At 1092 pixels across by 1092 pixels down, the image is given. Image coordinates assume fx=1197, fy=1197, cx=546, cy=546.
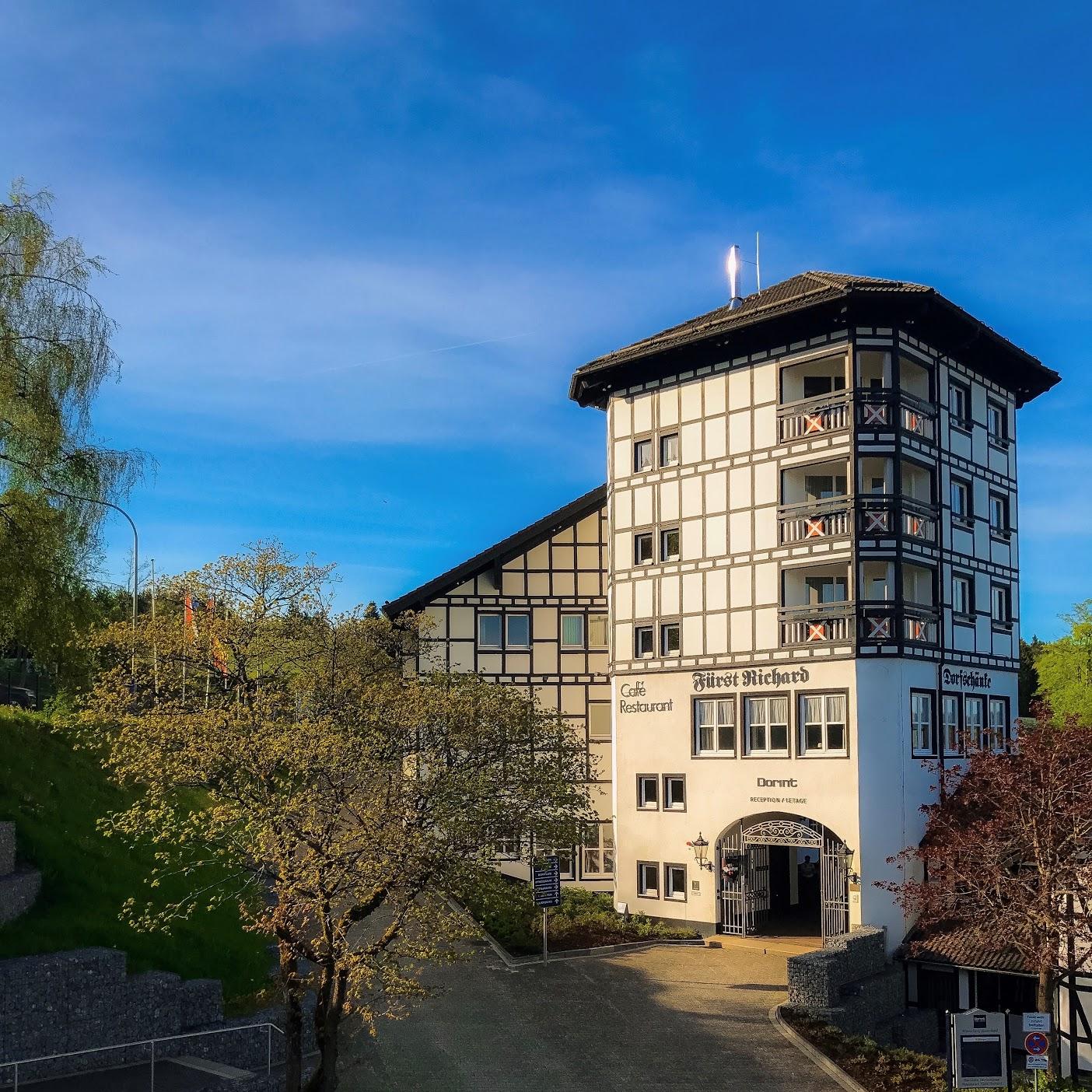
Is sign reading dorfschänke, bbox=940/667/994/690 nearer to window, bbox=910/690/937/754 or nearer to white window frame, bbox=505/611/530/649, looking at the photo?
window, bbox=910/690/937/754

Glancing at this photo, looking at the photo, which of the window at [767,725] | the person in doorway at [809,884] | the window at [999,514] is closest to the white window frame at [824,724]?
the window at [767,725]

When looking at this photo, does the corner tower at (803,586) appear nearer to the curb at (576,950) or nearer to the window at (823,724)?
the window at (823,724)

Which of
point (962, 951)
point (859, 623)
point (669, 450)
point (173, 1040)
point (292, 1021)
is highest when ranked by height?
point (669, 450)

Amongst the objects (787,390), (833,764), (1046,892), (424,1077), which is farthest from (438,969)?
(787,390)

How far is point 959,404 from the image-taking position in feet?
116

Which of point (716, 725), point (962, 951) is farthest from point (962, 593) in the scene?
point (962, 951)

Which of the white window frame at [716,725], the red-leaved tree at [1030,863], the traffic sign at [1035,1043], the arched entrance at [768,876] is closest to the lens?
the traffic sign at [1035,1043]

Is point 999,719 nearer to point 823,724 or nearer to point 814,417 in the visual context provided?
point 823,724

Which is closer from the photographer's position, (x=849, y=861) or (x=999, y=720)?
(x=849, y=861)

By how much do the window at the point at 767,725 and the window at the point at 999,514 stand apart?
9620 mm

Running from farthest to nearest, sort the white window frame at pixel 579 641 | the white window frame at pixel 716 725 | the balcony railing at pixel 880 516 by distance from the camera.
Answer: the white window frame at pixel 579 641, the white window frame at pixel 716 725, the balcony railing at pixel 880 516

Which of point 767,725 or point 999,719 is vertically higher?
point 999,719

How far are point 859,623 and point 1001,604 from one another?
8.21 meters

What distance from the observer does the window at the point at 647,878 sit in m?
34.6
